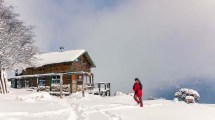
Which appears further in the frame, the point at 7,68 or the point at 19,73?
the point at 19,73

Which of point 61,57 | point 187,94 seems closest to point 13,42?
point 61,57

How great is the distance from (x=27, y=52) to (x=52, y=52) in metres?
13.8

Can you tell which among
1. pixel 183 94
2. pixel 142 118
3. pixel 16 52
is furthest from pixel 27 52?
pixel 183 94

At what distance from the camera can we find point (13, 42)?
28.9 meters

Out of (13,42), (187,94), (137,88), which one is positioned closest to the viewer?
(137,88)

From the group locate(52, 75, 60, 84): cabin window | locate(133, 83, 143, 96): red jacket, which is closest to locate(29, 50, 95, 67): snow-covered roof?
locate(52, 75, 60, 84): cabin window

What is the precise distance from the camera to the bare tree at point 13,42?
28033 millimetres

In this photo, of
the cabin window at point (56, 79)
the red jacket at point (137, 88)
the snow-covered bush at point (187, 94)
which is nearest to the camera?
the red jacket at point (137, 88)

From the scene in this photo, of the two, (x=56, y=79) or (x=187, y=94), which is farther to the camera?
(x=187, y=94)

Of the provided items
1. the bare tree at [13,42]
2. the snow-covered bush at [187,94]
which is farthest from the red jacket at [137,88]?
the snow-covered bush at [187,94]

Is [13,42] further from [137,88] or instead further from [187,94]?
[187,94]

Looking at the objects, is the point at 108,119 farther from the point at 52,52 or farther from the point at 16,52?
the point at 52,52

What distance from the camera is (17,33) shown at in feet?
98.4

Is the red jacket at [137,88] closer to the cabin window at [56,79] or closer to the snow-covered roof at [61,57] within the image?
the snow-covered roof at [61,57]
